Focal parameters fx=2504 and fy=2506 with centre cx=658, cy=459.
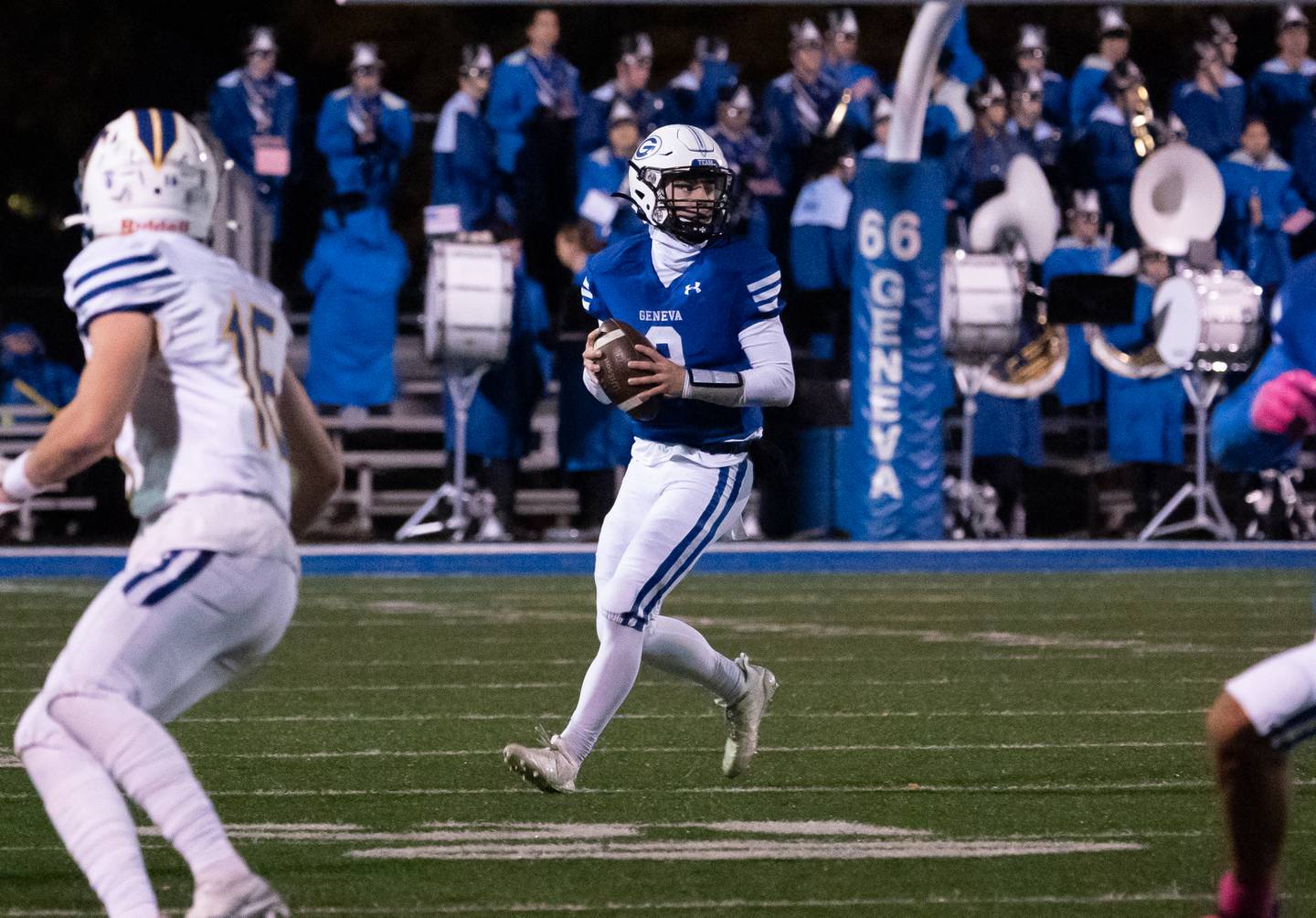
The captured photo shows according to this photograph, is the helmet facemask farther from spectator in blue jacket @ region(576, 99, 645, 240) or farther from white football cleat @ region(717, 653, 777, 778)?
spectator in blue jacket @ region(576, 99, 645, 240)

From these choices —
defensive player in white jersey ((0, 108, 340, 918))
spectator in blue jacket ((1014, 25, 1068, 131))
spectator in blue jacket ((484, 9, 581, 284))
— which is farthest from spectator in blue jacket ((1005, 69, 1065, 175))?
defensive player in white jersey ((0, 108, 340, 918))

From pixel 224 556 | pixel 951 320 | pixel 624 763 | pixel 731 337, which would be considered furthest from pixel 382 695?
pixel 951 320

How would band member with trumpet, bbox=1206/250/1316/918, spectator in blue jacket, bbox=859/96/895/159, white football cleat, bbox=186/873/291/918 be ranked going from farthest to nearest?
spectator in blue jacket, bbox=859/96/895/159
band member with trumpet, bbox=1206/250/1316/918
white football cleat, bbox=186/873/291/918

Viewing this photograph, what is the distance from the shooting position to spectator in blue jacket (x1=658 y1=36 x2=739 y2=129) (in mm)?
15328

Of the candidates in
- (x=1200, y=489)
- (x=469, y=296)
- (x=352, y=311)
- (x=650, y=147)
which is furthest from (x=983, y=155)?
(x=650, y=147)

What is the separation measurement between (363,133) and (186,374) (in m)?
11.2

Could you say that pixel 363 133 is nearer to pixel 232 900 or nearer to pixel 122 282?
pixel 122 282

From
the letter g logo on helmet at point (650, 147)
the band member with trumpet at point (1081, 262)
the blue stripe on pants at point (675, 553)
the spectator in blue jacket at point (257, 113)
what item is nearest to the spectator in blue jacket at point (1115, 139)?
the band member with trumpet at point (1081, 262)

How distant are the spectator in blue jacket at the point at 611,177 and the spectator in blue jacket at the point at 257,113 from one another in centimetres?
179

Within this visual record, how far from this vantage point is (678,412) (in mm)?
6309

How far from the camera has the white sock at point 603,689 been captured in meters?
5.98

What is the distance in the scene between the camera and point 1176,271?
49.9ft

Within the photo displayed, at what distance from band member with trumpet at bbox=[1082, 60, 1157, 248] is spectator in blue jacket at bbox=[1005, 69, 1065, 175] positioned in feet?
0.73

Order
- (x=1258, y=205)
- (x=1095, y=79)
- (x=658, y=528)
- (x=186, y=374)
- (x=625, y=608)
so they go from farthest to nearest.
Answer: (x=1095, y=79) < (x=1258, y=205) < (x=658, y=528) < (x=625, y=608) < (x=186, y=374)
